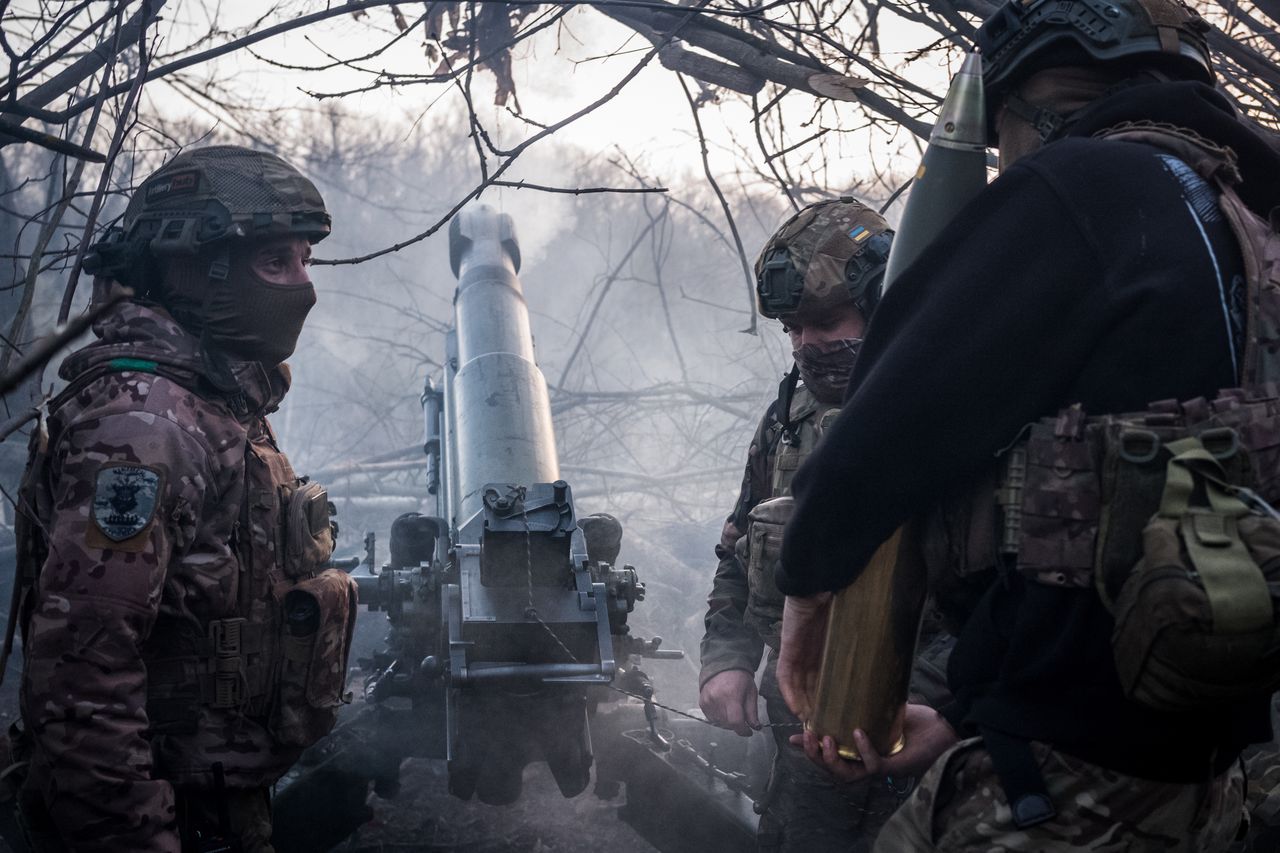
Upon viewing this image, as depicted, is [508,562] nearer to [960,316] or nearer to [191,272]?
[191,272]

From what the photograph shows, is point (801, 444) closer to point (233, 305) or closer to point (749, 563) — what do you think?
point (749, 563)

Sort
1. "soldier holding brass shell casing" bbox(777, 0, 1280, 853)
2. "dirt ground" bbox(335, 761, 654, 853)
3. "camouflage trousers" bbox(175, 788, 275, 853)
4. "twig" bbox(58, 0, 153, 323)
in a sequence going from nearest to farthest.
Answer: "soldier holding brass shell casing" bbox(777, 0, 1280, 853) < "twig" bbox(58, 0, 153, 323) < "camouflage trousers" bbox(175, 788, 275, 853) < "dirt ground" bbox(335, 761, 654, 853)

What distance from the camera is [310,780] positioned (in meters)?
4.40

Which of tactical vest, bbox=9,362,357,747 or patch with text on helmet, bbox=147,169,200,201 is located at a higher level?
patch with text on helmet, bbox=147,169,200,201

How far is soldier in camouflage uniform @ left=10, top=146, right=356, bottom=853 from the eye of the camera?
2131 mm

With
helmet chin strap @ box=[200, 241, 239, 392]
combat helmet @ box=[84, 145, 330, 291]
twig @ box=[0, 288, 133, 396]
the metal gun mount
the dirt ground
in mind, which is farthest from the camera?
the dirt ground

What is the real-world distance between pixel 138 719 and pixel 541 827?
3148mm

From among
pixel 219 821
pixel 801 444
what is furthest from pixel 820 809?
pixel 219 821

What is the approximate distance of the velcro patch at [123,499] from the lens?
218 centimetres

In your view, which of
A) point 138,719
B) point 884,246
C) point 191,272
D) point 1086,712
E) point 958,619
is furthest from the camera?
point 884,246

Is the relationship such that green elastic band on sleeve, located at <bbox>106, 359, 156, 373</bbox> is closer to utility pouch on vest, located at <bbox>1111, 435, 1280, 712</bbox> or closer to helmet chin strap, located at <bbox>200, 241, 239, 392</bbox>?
helmet chin strap, located at <bbox>200, 241, 239, 392</bbox>

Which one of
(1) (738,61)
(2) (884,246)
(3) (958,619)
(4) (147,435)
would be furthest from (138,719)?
(1) (738,61)

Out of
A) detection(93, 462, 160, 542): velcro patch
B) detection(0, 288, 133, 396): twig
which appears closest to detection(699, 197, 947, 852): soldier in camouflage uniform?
detection(93, 462, 160, 542): velcro patch

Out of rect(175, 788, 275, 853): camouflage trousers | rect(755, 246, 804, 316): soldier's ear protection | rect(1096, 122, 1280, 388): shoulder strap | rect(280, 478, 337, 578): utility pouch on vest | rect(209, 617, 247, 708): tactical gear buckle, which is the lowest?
rect(175, 788, 275, 853): camouflage trousers
